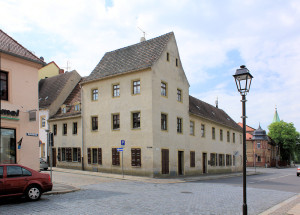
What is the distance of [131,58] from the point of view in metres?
29.3

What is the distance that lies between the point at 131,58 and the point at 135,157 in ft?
32.2

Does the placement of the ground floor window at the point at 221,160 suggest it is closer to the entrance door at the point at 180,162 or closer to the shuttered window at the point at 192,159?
the shuttered window at the point at 192,159

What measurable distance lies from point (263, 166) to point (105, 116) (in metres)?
62.0

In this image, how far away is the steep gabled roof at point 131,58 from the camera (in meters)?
27.6

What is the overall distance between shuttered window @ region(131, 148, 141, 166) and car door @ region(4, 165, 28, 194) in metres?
15.4

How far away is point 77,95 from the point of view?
36750 mm

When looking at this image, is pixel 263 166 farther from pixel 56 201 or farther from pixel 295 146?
pixel 56 201

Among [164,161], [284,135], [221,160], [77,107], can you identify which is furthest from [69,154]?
[284,135]

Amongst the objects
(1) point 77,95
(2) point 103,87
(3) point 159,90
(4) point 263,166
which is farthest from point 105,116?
(4) point 263,166

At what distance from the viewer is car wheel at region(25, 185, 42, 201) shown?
1139 centimetres

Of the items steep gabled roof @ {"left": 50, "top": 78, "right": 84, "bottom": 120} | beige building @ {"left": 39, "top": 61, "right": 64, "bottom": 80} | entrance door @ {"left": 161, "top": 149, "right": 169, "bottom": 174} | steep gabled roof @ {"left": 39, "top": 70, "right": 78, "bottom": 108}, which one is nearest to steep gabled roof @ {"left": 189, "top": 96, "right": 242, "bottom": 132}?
entrance door @ {"left": 161, "top": 149, "right": 169, "bottom": 174}

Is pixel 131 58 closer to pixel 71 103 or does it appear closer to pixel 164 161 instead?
pixel 164 161

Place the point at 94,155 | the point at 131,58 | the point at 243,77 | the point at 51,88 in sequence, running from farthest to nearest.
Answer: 1. the point at 51,88
2. the point at 94,155
3. the point at 131,58
4. the point at 243,77

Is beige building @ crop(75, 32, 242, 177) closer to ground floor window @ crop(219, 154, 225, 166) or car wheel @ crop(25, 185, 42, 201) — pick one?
ground floor window @ crop(219, 154, 225, 166)
